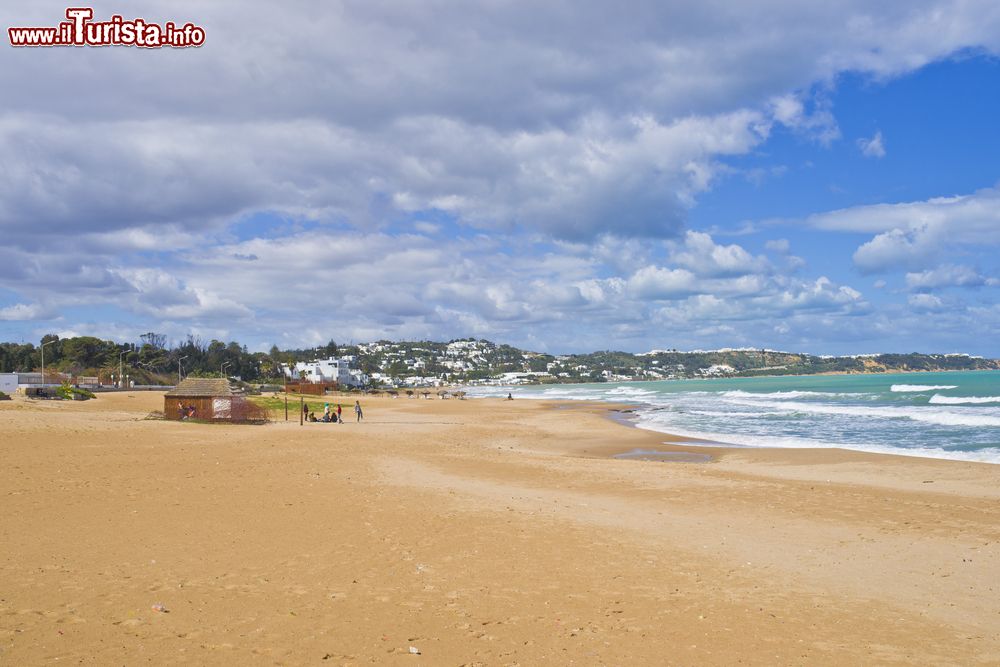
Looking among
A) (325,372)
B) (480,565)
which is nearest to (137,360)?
(325,372)

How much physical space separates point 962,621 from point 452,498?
884cm

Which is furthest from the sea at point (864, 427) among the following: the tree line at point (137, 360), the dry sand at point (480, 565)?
the tree line at point (137, 360)

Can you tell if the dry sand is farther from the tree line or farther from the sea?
the tree line

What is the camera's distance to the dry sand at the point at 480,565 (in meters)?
6.48

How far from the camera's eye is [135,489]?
538 inches

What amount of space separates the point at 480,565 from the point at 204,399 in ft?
95.4

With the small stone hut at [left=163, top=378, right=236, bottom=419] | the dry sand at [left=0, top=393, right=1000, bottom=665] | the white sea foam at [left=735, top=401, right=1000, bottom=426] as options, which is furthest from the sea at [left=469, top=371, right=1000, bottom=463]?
the small stone hut at [left=163, top=378, right=236, bottom=419]

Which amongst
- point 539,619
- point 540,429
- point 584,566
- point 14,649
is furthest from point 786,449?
point 14,649

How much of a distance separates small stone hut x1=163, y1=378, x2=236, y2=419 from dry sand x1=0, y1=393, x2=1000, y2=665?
15782 mm

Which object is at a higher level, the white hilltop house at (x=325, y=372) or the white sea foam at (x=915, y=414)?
the white hilltop house at (x=325, y=372)

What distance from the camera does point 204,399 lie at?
3447 centimetres

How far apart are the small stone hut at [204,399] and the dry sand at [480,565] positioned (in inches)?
621

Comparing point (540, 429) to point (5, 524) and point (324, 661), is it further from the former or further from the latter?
point (324, 661)

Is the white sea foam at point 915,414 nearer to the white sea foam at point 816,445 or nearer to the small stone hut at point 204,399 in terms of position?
the white sea foam at point 816,445
